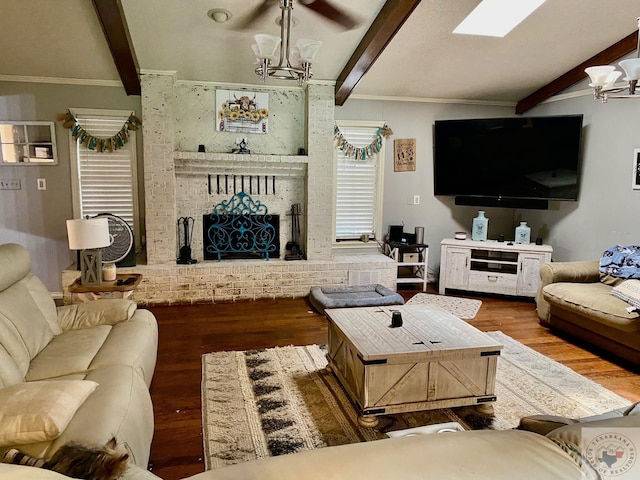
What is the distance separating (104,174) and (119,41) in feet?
5.06

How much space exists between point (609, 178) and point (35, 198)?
604cm

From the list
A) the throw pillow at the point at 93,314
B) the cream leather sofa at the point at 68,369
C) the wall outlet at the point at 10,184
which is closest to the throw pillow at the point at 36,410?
the cream leather sofa at the point at 68,369

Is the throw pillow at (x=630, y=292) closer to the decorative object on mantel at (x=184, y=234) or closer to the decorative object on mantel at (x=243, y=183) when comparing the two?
the decorative object on mantel at (x=243, y=183)

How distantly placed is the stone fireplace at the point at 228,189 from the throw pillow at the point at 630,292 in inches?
92.4

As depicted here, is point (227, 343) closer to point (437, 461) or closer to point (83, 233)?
point (83, 233)

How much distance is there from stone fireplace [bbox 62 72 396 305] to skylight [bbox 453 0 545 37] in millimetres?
1631

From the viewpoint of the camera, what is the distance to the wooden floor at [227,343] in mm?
2217

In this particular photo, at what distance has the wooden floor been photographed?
2.22 metres

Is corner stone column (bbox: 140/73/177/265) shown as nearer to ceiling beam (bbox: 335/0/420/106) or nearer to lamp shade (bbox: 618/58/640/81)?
ceiling beam (bbox: 335/0/420/106)

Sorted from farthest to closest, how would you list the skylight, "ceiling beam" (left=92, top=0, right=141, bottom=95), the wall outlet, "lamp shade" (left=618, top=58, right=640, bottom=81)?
the wall outlet, the skylight, "ceiling beam" (left=92, top=0, right=141, bottom=95), "lamp shade" (left=618, top=58, right=640, bottom=81)

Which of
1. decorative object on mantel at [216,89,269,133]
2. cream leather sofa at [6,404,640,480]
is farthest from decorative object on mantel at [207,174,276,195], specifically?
cream leather sofa at [6,404,640,480]

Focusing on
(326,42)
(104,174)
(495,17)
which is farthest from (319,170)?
(104,174)

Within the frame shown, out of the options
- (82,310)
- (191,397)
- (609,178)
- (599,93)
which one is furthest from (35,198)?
(609,178)

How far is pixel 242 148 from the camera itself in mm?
4922
